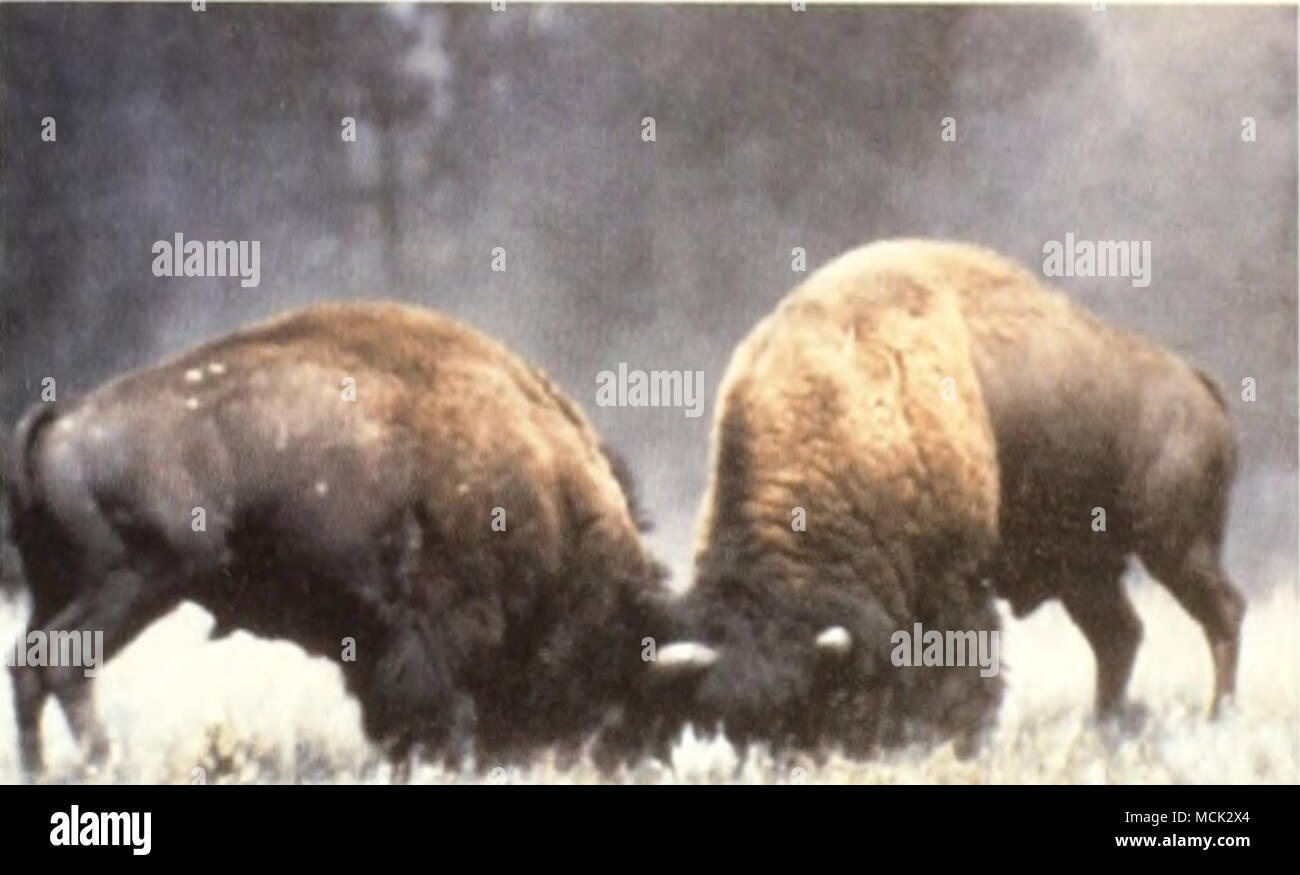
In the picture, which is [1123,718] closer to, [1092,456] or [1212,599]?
[1212,599]

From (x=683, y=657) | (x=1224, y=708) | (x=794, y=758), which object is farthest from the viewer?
(x=1224, y=708)

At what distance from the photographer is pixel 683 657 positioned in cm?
330

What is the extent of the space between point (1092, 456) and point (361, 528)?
51.0 inches

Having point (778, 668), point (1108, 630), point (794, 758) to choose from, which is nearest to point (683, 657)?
point (778, 668)

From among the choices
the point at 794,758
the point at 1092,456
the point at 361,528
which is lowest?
the point at 794,758

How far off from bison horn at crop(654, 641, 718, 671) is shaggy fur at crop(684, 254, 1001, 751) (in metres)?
0.06

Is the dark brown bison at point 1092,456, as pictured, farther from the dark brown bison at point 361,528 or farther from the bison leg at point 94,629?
the bison leg at point 94,629

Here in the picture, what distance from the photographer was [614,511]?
347 cm

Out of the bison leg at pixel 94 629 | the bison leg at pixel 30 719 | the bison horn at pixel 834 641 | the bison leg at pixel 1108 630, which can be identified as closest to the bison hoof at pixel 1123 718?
the bison leg at pixel 1108 630

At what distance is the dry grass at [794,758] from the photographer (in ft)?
11.1

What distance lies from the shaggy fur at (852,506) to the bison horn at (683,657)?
6cm

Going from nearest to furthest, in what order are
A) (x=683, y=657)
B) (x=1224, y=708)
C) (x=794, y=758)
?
(x=683, y=657), (x=794, y=758), (x=1224, y=708)
